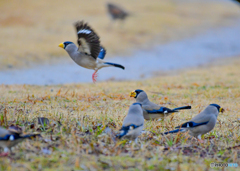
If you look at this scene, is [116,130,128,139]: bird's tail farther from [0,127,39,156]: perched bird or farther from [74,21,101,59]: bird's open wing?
[74,21,101,59]: bird's open wing

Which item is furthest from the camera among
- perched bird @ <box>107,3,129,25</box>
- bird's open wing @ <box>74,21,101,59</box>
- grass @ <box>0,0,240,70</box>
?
perched bird @ <box>107,3,129,25</box>

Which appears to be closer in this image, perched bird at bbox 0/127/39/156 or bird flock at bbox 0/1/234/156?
perched bird at bbox 0/127/39/156

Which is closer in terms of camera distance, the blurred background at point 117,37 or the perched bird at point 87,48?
the perched bird at point 87,48

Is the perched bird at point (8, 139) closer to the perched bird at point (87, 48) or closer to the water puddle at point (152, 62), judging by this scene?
the perched bird at point (87, 48)

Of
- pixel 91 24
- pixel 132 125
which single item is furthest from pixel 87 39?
pixel 91 24

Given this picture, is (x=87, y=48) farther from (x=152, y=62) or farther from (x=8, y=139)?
(x=152, y=62)

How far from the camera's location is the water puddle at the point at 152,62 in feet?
39.1

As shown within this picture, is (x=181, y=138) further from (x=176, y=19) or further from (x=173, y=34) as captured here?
(x=176, y=19)

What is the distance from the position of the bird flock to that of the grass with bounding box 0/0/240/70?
7336mm

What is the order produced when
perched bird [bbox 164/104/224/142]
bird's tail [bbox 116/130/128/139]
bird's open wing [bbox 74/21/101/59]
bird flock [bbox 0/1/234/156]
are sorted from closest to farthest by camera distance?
bird flock [bbox 0/1/234/156] < bird's tail [bbox 116/130/128/139] < perched bird [bbox 164/104/224/142] < bird's open wing [bbox 74/21/101/59]

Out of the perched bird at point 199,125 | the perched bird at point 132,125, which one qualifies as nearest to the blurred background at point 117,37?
the perched bird at point 132,125

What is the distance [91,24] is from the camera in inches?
860

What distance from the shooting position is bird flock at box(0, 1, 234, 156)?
11.7ft

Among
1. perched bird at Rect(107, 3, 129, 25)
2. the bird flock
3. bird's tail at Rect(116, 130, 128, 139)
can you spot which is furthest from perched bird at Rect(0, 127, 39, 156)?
perched bird at Rect(107, 3, 129, 25)
